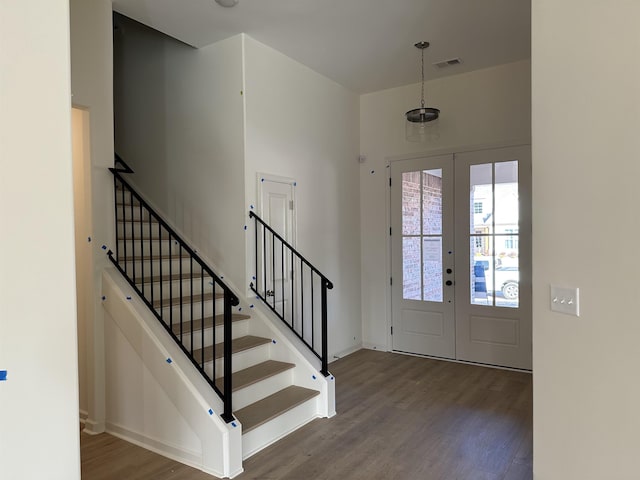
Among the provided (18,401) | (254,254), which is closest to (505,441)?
(254,254)

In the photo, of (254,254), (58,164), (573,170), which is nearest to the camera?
(58,164)

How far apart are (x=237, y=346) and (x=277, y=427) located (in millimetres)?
724

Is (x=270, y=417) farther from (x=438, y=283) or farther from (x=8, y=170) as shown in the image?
(x=438, y=283)

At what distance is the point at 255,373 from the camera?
3416 mm

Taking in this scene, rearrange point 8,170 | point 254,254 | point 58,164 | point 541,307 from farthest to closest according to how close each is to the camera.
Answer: point 254,254
point 541,307
point 58,164
point 8,170

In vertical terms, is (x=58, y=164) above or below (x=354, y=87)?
below

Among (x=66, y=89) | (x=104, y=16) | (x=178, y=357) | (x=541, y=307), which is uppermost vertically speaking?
(x=104, y=16)

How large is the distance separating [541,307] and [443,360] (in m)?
3.15

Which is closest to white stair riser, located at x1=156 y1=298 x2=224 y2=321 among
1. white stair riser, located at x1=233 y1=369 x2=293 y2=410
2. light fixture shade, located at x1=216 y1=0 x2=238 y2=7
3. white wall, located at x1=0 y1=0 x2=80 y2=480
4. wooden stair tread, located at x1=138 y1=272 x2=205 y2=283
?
wooden stair tread, located at x1=138 y1=272 x2=205 y2=283

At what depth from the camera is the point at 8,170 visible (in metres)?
1.36

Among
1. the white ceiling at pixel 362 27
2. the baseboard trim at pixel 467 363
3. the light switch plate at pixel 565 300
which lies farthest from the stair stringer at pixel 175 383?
the baseboard trim at pixel 467 363

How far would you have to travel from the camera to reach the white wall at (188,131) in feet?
13.5

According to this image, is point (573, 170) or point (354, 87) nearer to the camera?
point (573, 170)

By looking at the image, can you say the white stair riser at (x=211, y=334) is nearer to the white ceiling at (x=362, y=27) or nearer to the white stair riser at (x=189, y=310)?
the white stair riser at (x=189, y=310)
